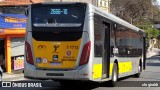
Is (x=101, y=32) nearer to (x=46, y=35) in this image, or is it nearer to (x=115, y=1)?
(x=46, y=35)

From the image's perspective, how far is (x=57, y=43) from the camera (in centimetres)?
1413

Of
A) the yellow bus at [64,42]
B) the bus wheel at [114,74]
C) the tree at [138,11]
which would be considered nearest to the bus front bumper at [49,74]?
the yellow bus at [64,42]

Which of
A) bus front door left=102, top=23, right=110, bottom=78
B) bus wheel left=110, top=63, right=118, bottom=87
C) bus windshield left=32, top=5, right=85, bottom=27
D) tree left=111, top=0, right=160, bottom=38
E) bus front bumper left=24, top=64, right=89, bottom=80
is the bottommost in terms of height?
bus wheel left=110, top=63, right=118, bottom=87

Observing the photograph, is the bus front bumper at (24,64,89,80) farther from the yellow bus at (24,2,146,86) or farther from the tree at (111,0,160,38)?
the tree at (111,0,160,38)

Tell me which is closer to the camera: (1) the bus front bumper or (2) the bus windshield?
Answer: (1) the bus front bumper

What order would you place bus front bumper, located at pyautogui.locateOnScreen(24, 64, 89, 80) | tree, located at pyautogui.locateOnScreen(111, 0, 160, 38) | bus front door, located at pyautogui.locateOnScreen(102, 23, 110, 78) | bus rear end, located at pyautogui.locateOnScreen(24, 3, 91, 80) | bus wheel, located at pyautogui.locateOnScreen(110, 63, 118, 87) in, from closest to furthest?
bus front bumper, located at pyautogui.locateOnScreen(24, 64, 89, 80), bus rear end, located at pyautogui.locateOnScreen(24, 3, 91, 80), bus front door, located at pyautogui.locateOnScreen(102, 23, 110, 78), bus wheel, located at pyautogui.locateOnScreen(110, 63, 118, 87), tree, located at pyautogui.locateOnScreen(111, 0, 160, 38)

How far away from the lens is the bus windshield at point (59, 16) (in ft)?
46.4

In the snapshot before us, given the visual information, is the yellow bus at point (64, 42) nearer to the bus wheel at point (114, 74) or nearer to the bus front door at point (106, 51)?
the bus front door at point (106, 51)

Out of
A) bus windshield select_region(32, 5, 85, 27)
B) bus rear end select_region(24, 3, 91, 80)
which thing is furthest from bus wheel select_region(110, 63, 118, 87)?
bus windshield select_region(32, 5, 85, 27)

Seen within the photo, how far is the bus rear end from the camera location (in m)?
13.9

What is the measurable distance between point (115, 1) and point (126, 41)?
9267cm

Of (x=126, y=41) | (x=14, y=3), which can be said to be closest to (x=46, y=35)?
(x=126, y=41)

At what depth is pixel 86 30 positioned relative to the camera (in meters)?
14.0

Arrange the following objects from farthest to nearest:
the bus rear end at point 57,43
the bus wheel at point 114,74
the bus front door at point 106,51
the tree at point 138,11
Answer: the tree at point 138,11
the bus wheel at point 114,74
the bus front door at point 106,51
the bus rear end at point 57,43
